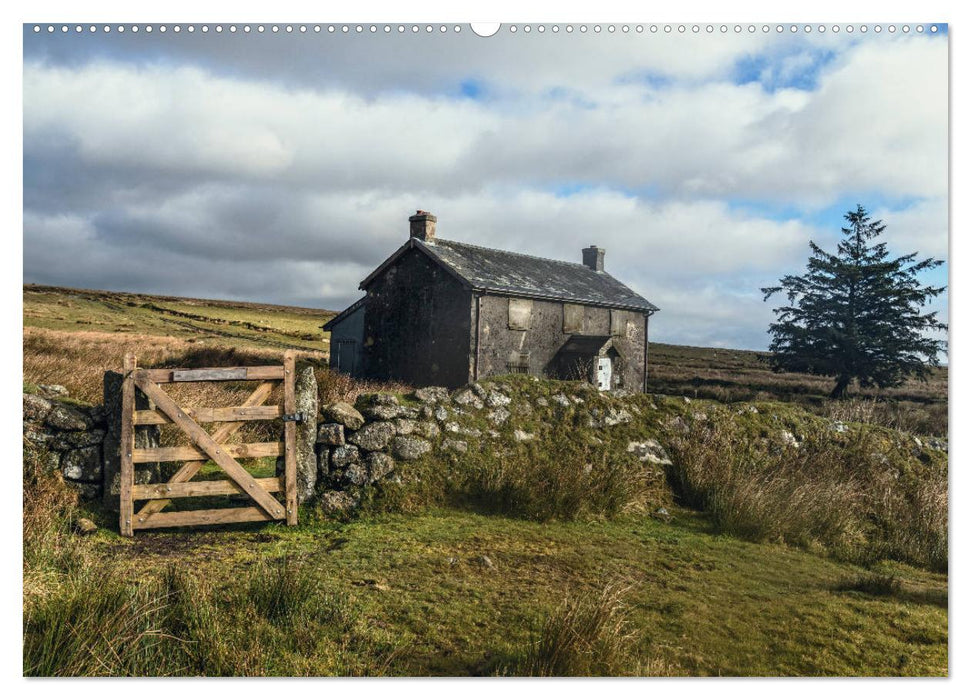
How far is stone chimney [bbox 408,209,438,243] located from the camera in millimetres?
21422

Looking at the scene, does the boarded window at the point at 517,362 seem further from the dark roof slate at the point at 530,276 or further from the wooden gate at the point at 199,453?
the wooden gate at the point at 199,453

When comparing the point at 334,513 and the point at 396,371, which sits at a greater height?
the point at 396,371

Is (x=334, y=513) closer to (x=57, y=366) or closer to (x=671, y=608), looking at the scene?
(x=671, y=608)

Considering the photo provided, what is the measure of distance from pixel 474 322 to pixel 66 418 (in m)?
13.5

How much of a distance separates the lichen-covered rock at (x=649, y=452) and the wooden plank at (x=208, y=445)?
14.9 ft

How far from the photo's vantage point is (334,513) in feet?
23.3

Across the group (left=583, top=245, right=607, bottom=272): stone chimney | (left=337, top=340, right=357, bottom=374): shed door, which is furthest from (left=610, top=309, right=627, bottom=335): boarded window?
(left=337, top=340, right=357, bottom=374): shed door

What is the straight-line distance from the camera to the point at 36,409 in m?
6.71

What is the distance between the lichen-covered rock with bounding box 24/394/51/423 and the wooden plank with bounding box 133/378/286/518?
3.23ft

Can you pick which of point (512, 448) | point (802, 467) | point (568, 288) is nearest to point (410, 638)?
point (512, 448)

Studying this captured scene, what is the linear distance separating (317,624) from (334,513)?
113 inches

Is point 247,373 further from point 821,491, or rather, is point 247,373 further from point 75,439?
point 821,491

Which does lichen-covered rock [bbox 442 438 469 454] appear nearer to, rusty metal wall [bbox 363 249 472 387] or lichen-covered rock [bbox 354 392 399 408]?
lichen-covered rock [bbox 354 392 399 408]

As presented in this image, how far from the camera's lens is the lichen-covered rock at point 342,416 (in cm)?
748
